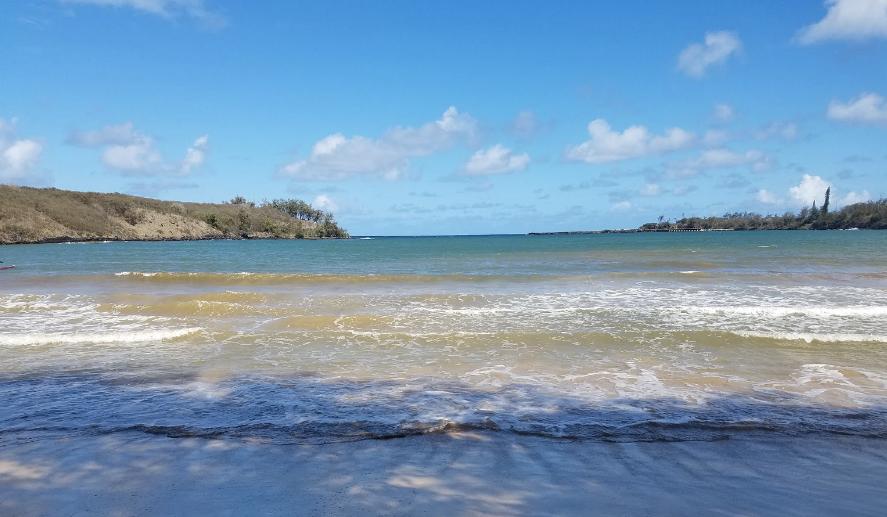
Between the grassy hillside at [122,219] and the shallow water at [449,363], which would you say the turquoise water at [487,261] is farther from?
the grassy hillside at [122,219]

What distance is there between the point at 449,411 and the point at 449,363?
9.17 feet

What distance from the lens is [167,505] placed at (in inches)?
169

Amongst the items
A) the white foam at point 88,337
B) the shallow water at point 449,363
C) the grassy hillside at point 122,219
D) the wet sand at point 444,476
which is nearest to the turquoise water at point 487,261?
the shallow water at point 449,363

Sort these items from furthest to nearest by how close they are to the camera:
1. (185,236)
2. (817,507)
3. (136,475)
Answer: (185,236) < (136,475) < (817,507)

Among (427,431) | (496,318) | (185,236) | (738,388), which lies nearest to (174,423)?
(427,431)

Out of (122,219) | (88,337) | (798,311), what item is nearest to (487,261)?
(798,311)

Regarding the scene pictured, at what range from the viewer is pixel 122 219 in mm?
122312

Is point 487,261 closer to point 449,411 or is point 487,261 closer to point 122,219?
point 449,411

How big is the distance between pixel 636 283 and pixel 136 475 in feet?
69.3

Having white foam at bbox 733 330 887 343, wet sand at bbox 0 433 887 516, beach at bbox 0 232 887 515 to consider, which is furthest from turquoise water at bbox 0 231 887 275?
wet sand at bbox 0 433 887 516

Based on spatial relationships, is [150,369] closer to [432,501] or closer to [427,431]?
[427,431]

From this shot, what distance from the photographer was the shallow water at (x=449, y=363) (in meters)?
6.34

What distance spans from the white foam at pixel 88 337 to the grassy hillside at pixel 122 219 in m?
96.3

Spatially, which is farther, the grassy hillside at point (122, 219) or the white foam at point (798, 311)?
the grassy hillside at point (122, 219)
